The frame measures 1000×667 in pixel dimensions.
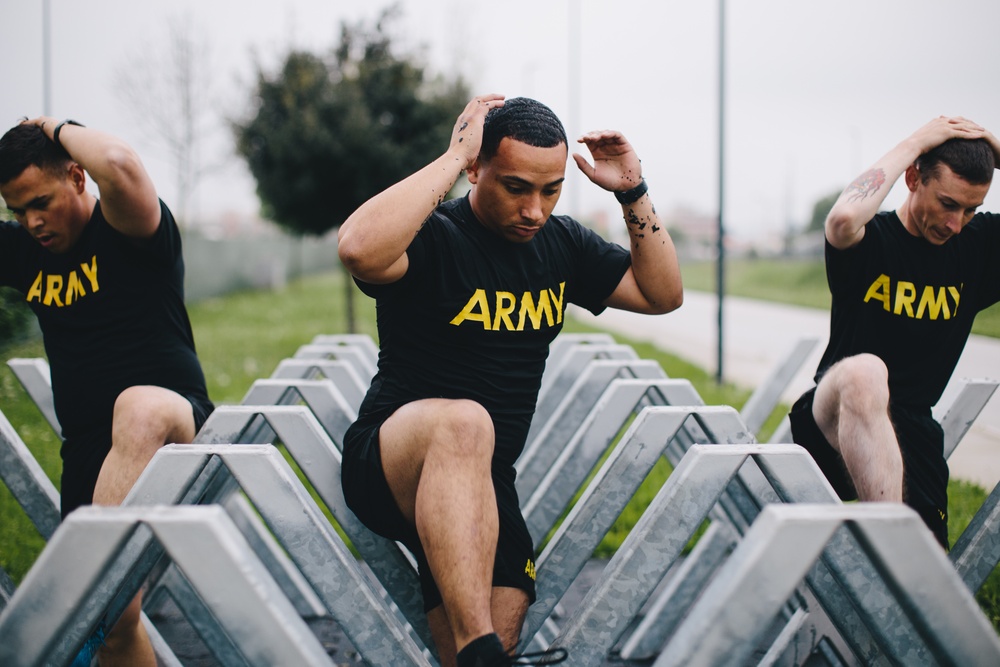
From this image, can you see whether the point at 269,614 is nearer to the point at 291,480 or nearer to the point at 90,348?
the point at 291,480

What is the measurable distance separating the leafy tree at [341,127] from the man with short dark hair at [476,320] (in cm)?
791

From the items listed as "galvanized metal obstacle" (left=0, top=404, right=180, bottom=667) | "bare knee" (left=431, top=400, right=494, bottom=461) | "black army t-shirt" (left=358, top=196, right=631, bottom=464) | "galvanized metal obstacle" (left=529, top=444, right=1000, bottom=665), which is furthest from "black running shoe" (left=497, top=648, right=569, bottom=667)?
"galvanized metal obstacle" (left=0, top=404, right=180, bottom=667)

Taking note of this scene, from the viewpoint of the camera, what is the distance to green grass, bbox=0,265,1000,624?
3846 millimetres

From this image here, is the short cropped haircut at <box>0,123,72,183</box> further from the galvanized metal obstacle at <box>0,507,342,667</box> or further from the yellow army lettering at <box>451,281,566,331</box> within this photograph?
the galvanized metal obstacle at <box>0,507,342,667</box>

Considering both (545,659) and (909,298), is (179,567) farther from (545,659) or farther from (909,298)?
(909,298)

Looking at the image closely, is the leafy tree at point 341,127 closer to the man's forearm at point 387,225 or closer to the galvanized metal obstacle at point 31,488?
the galvanized metal obstacle at point 31,488

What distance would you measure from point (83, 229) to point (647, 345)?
8771mm

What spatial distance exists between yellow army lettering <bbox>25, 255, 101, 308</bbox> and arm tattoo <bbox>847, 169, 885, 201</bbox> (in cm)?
227

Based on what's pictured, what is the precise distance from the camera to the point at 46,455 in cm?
512

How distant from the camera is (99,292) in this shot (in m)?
2.47

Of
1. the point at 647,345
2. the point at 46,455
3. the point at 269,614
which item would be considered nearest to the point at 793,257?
the point at 647,345

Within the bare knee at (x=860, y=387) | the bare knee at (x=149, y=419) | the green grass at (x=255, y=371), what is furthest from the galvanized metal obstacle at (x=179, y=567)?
the green grass at (x=255, y=371)

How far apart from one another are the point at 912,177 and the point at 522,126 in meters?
1.39

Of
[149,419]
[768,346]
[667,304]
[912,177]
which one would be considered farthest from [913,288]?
[768,346]
